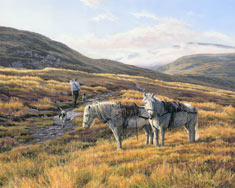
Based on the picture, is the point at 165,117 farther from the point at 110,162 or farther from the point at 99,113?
the point at 110,162

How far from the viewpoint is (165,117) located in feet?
23.1

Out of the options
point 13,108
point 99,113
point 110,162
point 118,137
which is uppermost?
point 99,113

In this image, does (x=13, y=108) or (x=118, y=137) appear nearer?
(x=118, y=137)

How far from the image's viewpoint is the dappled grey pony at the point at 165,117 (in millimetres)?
6582

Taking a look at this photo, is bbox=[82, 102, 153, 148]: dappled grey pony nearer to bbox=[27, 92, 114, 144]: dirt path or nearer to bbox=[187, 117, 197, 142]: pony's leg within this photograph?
bbox=[187, 117, 197, 142]: pony's leg

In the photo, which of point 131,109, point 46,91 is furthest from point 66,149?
point 46,91

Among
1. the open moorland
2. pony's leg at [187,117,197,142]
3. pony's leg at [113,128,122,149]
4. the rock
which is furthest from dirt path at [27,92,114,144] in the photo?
pony's leg at [187,117,197,142]

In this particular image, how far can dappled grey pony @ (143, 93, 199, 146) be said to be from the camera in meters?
6.58

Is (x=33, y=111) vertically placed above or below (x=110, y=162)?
below

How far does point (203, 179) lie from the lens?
3195 mm

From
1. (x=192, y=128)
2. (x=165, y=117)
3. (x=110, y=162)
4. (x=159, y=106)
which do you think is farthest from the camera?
(x=192, y=128)

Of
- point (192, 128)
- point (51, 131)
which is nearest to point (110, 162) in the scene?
point (192, 128)

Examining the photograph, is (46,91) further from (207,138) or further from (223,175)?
(223,175)

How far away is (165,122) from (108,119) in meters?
2.41
